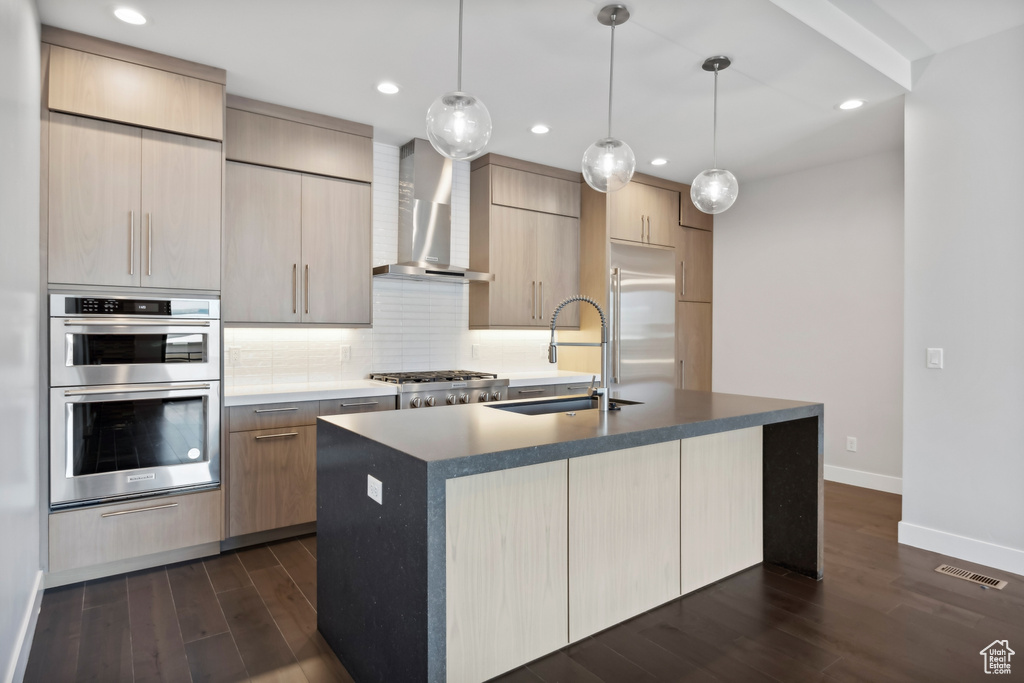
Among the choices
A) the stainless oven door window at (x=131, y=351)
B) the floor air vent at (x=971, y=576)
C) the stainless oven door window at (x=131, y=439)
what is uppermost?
the stainless oven door window at (x=131, y=351)

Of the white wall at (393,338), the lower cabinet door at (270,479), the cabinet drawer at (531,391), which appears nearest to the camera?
the lower cabinet door at (270,479)

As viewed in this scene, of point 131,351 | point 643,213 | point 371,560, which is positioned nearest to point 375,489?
point 371,560

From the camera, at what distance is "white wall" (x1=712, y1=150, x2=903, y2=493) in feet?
15.2

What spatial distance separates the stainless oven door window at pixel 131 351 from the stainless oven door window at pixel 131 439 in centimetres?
6

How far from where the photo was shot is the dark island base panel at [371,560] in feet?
5.49

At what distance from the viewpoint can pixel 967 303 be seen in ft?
10.6

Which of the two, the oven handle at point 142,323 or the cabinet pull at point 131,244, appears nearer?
the oven handle at point 142,323

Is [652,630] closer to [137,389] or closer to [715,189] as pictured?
[715,189]

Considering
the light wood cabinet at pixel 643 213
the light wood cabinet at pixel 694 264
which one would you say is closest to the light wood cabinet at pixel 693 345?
the light wood cabinet at pixel 694 264

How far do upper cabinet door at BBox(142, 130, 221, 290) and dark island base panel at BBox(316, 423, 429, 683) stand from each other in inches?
57.0

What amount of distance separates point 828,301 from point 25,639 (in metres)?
5.59

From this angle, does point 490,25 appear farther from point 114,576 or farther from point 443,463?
point 114,576

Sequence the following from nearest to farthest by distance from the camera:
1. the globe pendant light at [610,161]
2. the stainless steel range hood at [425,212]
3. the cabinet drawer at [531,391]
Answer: the globe pendant light at [610,161] → the stainless steel range hood at [425,212] → the cabinet drawer at [531,391]

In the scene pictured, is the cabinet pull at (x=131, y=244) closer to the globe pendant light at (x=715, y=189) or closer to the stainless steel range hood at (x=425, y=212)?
the stainless steel range hood at (x=425, y=212)
